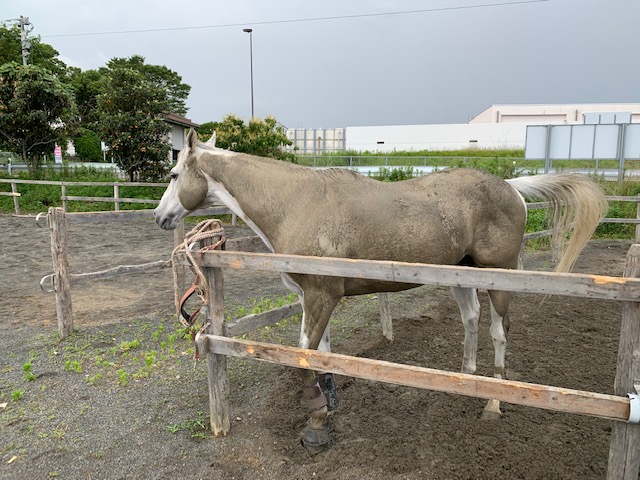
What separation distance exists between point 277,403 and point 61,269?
3.01 metres

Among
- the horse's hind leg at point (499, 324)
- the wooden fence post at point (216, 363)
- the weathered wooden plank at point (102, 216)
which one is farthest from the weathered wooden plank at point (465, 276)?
the weathered wooden plank at point (102, 216)

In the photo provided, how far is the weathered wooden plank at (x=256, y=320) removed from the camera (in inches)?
126

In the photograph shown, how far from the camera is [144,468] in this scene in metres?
2.80

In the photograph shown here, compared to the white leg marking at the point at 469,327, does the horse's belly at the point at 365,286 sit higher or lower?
higher

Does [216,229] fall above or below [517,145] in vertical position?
below

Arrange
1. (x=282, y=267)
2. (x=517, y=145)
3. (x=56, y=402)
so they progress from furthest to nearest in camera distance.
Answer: (x=517, y=145) → (x=56, y=402) → (x=282, y=267)

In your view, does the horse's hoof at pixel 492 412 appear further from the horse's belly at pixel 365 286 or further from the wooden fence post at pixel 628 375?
the wooden fence post at pixel 628 375

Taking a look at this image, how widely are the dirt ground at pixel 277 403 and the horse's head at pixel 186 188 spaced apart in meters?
1.51

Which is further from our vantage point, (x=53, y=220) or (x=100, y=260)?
(x=100, y=260)

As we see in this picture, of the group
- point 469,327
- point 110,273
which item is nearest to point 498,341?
point 469,327

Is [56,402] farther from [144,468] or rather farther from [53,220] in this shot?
[53,220]

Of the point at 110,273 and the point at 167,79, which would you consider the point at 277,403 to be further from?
the point at 167,79

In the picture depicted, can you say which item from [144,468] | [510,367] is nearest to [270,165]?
[144,468]

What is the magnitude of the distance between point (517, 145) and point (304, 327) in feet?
122
